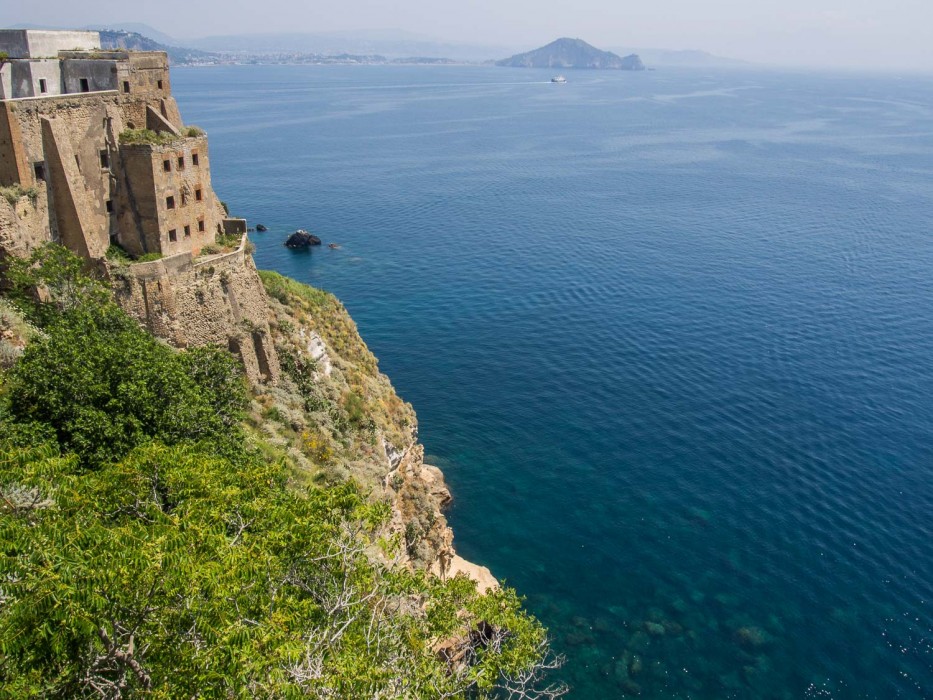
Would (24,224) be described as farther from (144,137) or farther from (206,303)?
(206,303)

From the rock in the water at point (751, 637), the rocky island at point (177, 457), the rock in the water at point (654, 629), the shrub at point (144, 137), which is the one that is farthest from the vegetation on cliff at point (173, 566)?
the rock in the water at point (751, 637)

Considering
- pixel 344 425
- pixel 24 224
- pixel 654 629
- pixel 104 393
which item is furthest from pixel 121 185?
pixel 654 629

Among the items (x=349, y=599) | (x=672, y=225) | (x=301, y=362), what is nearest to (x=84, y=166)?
(x=301, y=362)

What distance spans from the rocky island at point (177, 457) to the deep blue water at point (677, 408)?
8871mm

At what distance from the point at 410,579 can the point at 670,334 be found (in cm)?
7262

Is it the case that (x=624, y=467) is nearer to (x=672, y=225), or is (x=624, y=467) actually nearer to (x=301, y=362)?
(x=301, y=362)

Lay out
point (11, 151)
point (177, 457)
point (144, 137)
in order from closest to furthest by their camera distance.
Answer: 1. point (177, 457)
2. point (11, 151)
3. point (144, 137)

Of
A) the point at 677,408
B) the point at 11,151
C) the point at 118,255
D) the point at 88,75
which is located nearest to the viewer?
the point at 11,151

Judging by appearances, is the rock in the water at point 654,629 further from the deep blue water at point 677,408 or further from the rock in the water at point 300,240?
the rock in the water at point 300,240

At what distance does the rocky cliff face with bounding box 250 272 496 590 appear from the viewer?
1873 inches

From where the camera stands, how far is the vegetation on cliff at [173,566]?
17344mm

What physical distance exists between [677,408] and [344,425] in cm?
3803

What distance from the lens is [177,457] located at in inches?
1049

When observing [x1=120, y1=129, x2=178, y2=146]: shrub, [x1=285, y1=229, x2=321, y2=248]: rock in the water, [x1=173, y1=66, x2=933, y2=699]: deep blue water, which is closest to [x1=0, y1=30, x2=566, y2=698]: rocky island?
[x1=120, y1=129, x2=178, y2=146]: shrub
